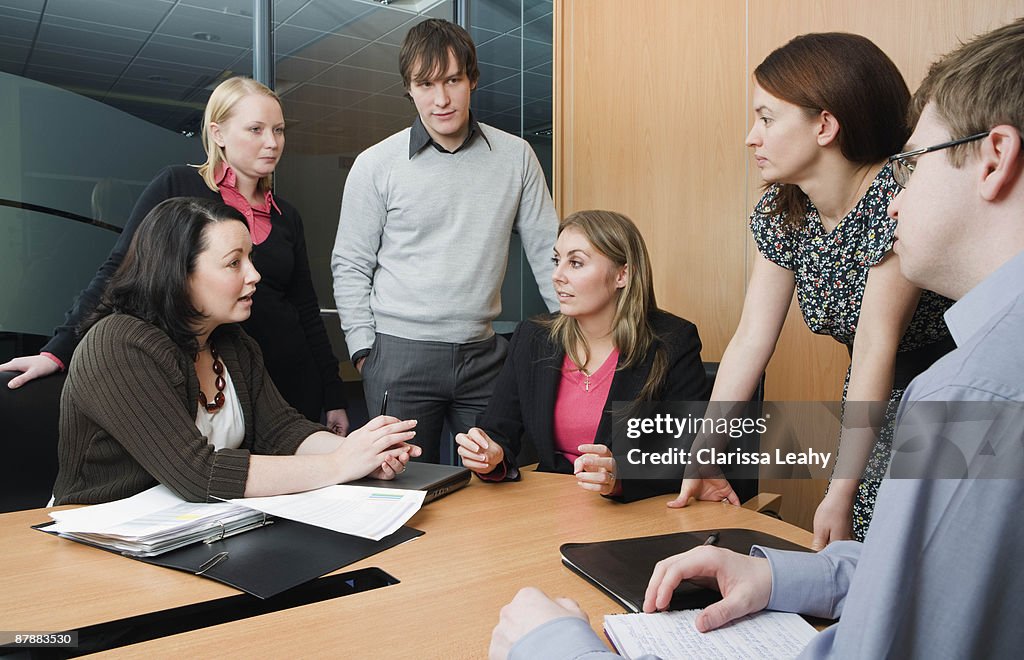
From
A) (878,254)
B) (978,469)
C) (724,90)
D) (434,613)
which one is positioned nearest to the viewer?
(978,469)

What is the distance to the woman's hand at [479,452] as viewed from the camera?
1.66 m

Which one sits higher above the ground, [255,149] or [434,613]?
[255,149]

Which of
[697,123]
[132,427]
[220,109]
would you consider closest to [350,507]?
[132,427]

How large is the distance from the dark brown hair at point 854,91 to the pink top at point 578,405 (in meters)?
0.85

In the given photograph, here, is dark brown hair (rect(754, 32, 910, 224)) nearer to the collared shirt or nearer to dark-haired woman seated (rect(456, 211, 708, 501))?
dark-haired woman seated (rect(456, 211, 708, 501))

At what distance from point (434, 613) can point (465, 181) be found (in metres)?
1.80

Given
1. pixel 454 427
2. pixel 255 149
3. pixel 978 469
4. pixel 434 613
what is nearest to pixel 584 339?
pixel 454 427

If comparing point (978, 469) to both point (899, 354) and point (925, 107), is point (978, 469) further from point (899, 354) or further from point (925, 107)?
point (899, 354)

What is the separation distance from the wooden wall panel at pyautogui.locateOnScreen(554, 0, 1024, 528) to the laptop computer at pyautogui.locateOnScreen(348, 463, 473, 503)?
5.20 feet

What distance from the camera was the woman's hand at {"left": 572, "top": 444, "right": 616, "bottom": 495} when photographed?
4.99ft

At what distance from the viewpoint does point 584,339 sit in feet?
7.34

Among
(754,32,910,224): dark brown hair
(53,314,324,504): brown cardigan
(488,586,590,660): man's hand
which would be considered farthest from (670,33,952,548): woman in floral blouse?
(53,314,324,504): brown cardigan

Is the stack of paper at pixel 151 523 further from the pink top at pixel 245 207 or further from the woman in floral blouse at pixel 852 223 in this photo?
the pink top at pixel 245 207

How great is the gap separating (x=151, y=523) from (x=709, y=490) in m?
1.05
